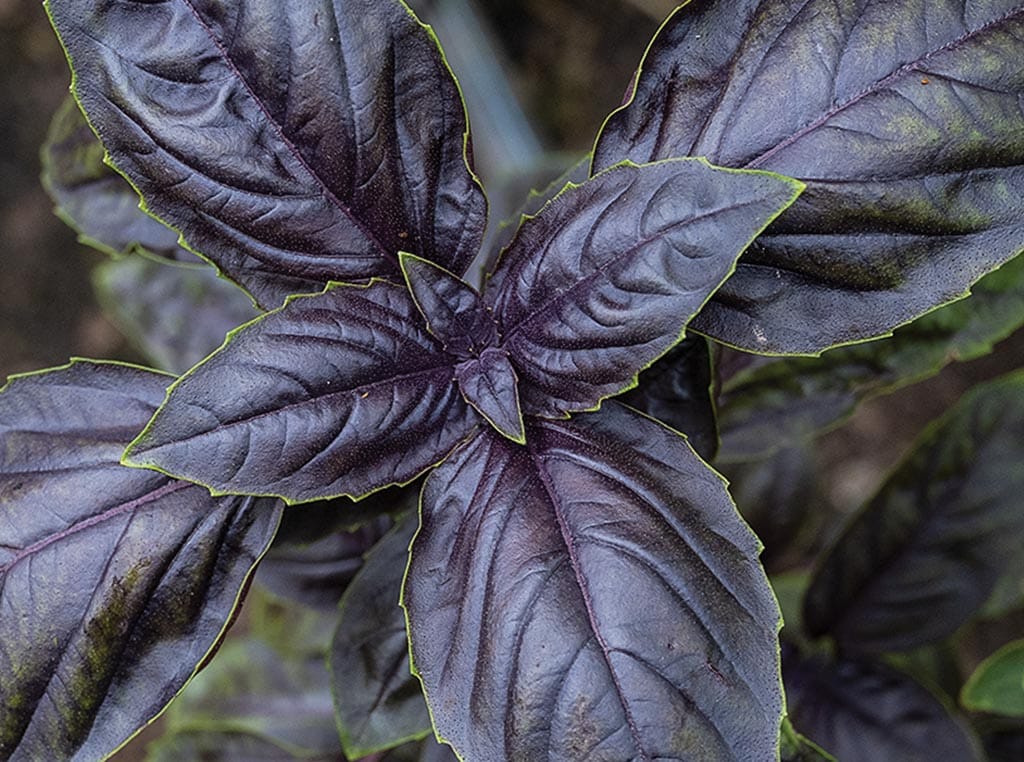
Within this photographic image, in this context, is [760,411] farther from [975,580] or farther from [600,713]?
[600,713]

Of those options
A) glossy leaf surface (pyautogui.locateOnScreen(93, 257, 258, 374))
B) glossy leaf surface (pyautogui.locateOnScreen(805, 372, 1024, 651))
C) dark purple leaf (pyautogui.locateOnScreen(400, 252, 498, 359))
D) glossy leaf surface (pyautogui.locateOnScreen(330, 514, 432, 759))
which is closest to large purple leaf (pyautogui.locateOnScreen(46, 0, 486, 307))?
dark purple leaf (pyautogui.locateOnScreen(400, 252, 498, 359))

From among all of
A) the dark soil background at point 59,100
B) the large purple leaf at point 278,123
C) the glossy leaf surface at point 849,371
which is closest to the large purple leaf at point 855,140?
the large purple leaf at point 278,123

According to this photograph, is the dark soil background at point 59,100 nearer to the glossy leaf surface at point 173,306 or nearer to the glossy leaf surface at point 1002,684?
the glossy leaf surface at point 173,306

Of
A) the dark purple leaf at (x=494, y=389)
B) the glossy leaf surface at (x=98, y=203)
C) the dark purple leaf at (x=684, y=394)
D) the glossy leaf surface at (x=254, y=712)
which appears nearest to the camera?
the dark purple leaf at (x=494, y=389)

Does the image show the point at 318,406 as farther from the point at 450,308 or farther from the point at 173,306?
the point at 173,306

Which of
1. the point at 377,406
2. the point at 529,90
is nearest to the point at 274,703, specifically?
the point at 377,406

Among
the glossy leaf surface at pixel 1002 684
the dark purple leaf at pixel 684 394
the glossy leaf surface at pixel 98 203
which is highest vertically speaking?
the glossy leaf surface at pixel 98 203
